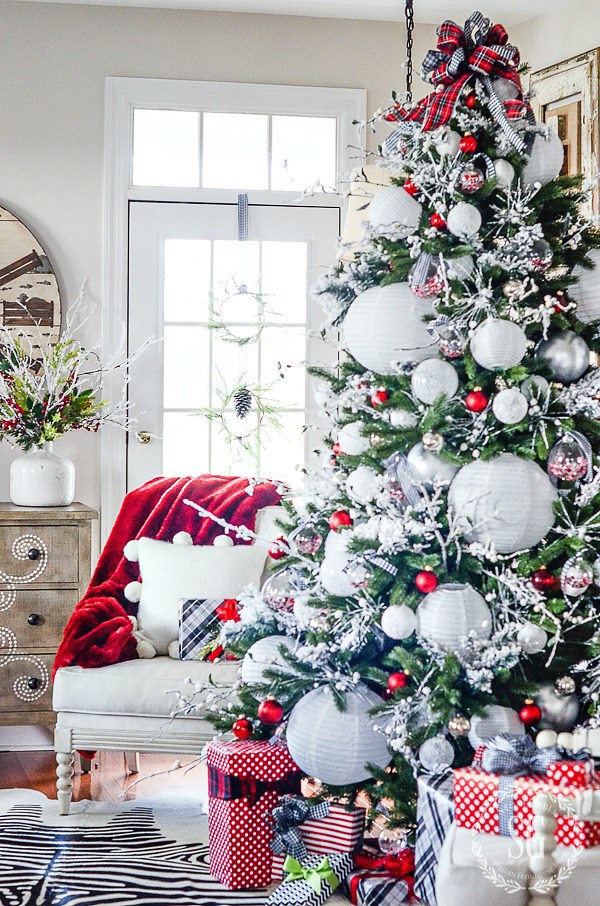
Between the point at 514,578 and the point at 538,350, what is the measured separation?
1.69ft

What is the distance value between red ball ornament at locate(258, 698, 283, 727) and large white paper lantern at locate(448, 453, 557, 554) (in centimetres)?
62

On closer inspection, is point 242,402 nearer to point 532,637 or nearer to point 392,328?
point 392,328

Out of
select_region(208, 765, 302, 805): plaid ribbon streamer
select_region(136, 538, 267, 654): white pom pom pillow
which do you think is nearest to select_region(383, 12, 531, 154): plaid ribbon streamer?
select_region(136, 538, 267, 654): white pom pom pillow

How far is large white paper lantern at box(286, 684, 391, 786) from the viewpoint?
2.32 metres

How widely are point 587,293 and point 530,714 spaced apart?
3.14 feet

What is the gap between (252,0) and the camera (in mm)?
4141

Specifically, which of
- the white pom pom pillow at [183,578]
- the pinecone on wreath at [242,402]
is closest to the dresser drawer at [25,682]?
the white pom pom pillow at [183,578]

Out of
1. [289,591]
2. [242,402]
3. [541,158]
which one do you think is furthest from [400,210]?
[242,402]

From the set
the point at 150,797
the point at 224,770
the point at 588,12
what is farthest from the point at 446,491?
the point at 588,12

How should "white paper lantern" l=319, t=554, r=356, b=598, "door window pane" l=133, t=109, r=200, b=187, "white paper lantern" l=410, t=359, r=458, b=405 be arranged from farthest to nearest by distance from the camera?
"door window pane" l=133, t=109, r=200, b=187, "white paper lantern" l=319, t=554, r=356, b=598, "white paper lantern" l=410, t=359, r=458, b=405

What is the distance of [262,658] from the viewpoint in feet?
8.26

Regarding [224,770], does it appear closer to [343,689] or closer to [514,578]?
[343,689]

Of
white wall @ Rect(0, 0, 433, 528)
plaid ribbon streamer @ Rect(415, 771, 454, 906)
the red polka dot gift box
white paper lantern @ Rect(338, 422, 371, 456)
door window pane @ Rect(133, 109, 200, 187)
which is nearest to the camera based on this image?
the red polka dot gift box

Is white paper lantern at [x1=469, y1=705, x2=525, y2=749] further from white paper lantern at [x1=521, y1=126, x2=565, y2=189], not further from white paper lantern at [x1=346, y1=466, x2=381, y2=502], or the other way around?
white paper lantern at [x1=521, y1=126, x2=565, y2=189]
